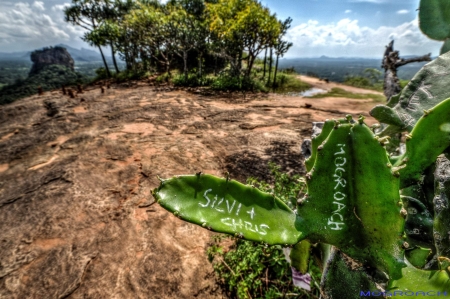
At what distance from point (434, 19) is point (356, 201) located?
1928 mm

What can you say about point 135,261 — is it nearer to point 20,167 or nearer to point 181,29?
point 20,167

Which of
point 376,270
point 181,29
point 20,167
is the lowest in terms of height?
point 20,167

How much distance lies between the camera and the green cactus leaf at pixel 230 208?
3.15ft

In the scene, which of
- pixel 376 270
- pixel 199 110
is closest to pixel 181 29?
pixel 199 110

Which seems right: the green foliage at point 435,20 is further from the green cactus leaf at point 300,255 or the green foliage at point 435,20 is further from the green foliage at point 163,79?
the green foliage at point 163,79

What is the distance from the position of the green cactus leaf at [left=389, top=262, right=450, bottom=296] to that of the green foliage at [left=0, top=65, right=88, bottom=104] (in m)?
24.7

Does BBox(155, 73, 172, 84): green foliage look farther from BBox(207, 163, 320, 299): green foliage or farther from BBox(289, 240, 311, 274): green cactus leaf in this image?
BBox(289, 240, 311, 274): green cactus leaf

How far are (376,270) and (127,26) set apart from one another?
2005 cm

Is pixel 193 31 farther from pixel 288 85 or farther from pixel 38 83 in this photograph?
pixel 38 83

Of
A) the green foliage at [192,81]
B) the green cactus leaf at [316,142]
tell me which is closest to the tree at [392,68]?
the green cactus leaf at [316,142]

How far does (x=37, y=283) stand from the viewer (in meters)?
2.49

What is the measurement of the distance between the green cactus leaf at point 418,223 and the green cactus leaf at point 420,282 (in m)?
0.31

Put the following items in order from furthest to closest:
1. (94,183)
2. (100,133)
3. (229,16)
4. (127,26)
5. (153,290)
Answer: (127,26) < (229,16) < (100,133) < (94,183) < (153,290)

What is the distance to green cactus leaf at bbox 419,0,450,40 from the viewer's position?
1.81 m
